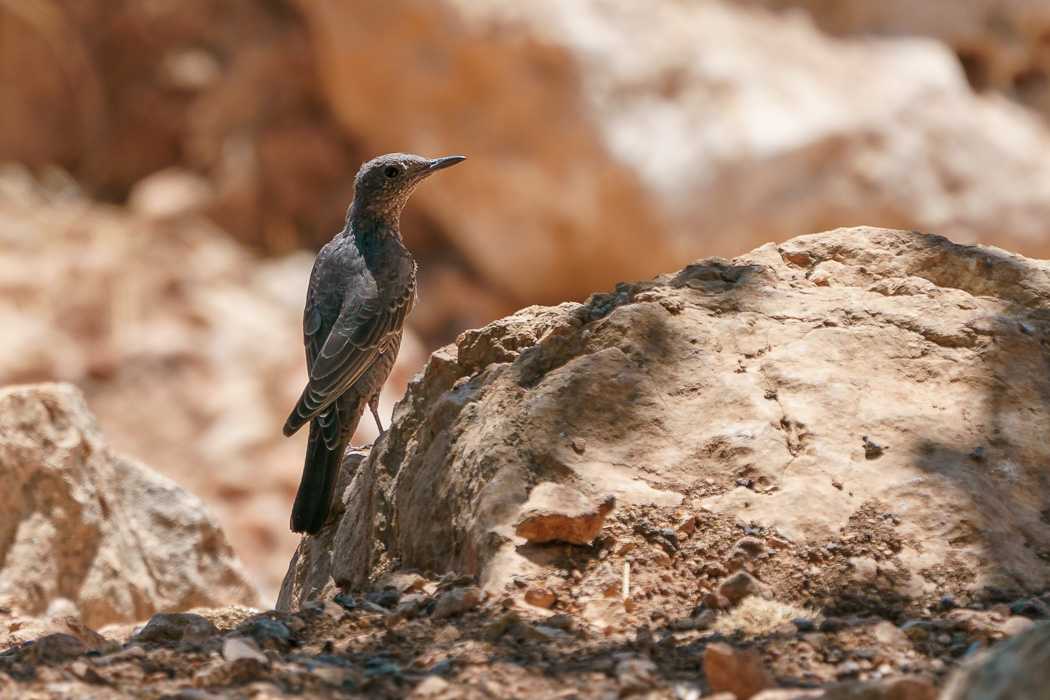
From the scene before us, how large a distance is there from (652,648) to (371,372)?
9.91 feet

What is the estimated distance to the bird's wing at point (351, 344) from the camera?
490 cm

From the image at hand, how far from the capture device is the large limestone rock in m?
9.23

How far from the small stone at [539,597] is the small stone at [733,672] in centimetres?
58

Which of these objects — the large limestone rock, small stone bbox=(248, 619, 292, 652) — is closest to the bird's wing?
small stone bbox=(248, 619, 292, 652)

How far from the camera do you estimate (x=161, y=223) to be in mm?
10711

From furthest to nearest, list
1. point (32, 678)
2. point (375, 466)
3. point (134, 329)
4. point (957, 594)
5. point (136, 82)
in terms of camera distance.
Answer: point (136, 82)
point (134, 329)
point (375, 466)
point (957, 594)
point (32, 678)

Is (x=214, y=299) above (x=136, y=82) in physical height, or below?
below

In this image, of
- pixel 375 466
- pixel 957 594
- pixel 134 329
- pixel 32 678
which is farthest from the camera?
pixel 134 329

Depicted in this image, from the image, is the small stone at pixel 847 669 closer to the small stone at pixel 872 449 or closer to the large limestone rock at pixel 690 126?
the small stone at pixel 872 449

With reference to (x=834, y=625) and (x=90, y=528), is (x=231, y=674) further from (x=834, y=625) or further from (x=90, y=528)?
(x=90, y=528)

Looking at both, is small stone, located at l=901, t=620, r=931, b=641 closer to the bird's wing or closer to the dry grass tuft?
the dry grass tuft

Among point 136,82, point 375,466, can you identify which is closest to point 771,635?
point 375,466

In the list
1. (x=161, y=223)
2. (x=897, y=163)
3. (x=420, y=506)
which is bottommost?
(x=420, y=506)

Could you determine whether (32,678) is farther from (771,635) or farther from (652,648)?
(771,635)
